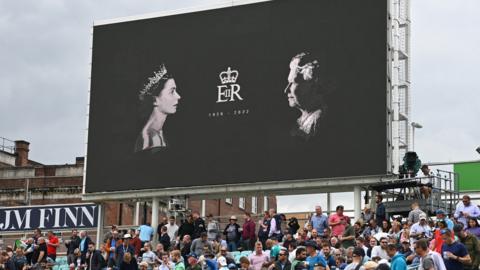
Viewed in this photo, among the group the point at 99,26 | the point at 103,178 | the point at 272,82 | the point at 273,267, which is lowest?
the point at 273,267

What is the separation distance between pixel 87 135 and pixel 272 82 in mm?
5906

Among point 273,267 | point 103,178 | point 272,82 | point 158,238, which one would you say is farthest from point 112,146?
point 273,267

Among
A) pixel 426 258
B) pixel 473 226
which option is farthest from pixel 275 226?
pixel 426 258

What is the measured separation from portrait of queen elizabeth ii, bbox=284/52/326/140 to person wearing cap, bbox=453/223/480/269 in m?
9.17

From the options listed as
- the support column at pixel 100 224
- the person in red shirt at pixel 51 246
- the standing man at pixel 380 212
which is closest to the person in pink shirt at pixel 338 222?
the standing man at pixel 380 212

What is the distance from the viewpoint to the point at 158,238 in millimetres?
28156

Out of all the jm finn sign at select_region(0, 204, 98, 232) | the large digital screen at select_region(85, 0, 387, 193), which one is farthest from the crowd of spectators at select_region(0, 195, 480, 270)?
the jm finn sign at select_region(0, 204, 98, 232)

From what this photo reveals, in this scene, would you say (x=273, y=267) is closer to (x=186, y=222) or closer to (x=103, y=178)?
(x=186, y=222)

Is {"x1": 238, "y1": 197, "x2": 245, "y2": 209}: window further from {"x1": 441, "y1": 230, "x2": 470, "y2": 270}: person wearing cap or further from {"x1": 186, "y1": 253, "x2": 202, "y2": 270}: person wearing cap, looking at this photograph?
{"x1": 441, "y1": 230, "x2": 470, "y2": 270}: person wearing cap

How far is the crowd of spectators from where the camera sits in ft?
59.0

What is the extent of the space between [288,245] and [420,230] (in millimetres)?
3083

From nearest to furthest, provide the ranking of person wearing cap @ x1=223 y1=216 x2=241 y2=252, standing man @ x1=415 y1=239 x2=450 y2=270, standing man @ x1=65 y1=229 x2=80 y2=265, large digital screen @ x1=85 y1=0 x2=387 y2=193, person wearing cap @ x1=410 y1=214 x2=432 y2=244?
1. standing man @ x1=415 y1=239 x2=450 y2=270
2. person wearing cap @ x1=410 y1=214 x2=432 y2=244
3. person wearing cap @ x1=223 y1=216 x2=241 y2=252
4. large digital screen @ x1=85 y1=0 x2=387 y2=193
5. standing man @ x1=65 y1=229 x2=80 y2=265

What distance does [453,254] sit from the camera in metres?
17.1

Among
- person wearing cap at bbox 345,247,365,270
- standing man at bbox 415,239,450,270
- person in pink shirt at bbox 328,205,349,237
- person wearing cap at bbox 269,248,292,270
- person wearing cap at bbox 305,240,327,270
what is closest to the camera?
standing man at bbox 415,239,450,270
